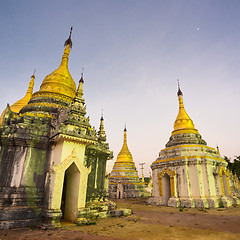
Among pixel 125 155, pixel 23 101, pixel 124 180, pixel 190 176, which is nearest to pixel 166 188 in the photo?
pixel 190 176

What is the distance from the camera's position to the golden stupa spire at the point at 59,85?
13064 millimetres

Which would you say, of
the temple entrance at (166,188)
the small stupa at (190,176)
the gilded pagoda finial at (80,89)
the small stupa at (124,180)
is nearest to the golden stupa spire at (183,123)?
the small stupa at (190,176)

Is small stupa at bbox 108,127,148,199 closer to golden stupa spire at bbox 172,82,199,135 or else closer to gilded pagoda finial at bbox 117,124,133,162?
gilded pagoda finial at bbox 117,124,133,162

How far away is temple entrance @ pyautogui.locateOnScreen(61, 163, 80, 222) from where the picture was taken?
9305 millimetres

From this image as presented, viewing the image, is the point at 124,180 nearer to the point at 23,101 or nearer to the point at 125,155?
the point at 125,155

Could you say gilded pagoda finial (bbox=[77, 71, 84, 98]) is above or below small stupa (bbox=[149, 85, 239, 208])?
above

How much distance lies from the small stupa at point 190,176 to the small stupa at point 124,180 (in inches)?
350

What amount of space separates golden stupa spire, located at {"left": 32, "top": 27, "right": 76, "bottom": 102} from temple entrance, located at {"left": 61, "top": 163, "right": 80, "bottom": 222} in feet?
18.5

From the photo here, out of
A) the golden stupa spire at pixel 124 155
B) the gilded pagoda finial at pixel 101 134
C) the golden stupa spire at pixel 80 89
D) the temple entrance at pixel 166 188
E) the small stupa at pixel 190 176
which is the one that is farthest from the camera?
the golden stupa spire at pixel 124 155

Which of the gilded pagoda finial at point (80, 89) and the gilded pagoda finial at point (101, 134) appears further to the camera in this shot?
the gilded pagoda finial at point (101, 134)

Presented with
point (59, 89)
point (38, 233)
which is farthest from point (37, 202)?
point (59, 89)

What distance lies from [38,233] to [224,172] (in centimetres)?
2016

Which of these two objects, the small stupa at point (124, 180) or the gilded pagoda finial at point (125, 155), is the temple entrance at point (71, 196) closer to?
the small stupa at point (124, 180)

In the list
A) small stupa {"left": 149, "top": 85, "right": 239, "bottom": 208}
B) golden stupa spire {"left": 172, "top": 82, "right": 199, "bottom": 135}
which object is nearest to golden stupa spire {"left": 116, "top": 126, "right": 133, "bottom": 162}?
small stupa {"left": 149, "top": 85, "right": 239, "bottom": 208}
